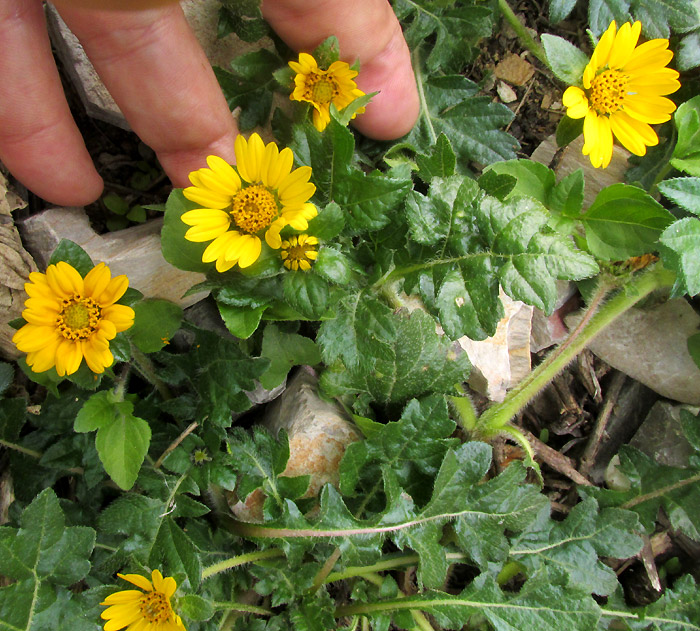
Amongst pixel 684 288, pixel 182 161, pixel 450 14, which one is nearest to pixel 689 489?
pixel 684 288

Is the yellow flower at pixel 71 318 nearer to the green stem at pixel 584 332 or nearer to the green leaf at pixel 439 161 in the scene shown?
the green leaf at pixel 439 161

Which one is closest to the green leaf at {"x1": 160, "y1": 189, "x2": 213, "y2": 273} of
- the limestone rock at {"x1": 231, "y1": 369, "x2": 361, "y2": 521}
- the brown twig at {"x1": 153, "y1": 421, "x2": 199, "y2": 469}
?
the brown twig at {"x1": 153, "y1": 421, "x2": 199, "y2": 469}

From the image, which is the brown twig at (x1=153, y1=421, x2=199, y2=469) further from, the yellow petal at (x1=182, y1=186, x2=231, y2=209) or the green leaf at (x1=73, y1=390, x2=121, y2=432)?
the yellow petal at (x1=182, y1=186, x2=231, y2=209)

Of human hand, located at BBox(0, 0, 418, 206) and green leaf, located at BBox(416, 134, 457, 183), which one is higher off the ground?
human hand, located at BBox(0, 0, 418, 206)

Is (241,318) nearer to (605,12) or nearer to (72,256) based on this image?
(72,256)

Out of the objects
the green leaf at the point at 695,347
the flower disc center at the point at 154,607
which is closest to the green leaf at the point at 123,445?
the flower disc center at the point at 154,607

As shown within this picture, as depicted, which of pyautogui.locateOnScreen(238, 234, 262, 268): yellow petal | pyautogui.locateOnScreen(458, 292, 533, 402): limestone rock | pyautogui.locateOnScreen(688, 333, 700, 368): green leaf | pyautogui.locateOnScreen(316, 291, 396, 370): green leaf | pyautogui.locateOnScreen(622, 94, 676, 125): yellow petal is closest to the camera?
pyautogui.locateOnScreen(238, 234, 262, 268): yellow petal

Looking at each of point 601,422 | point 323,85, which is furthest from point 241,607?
point 323,85
